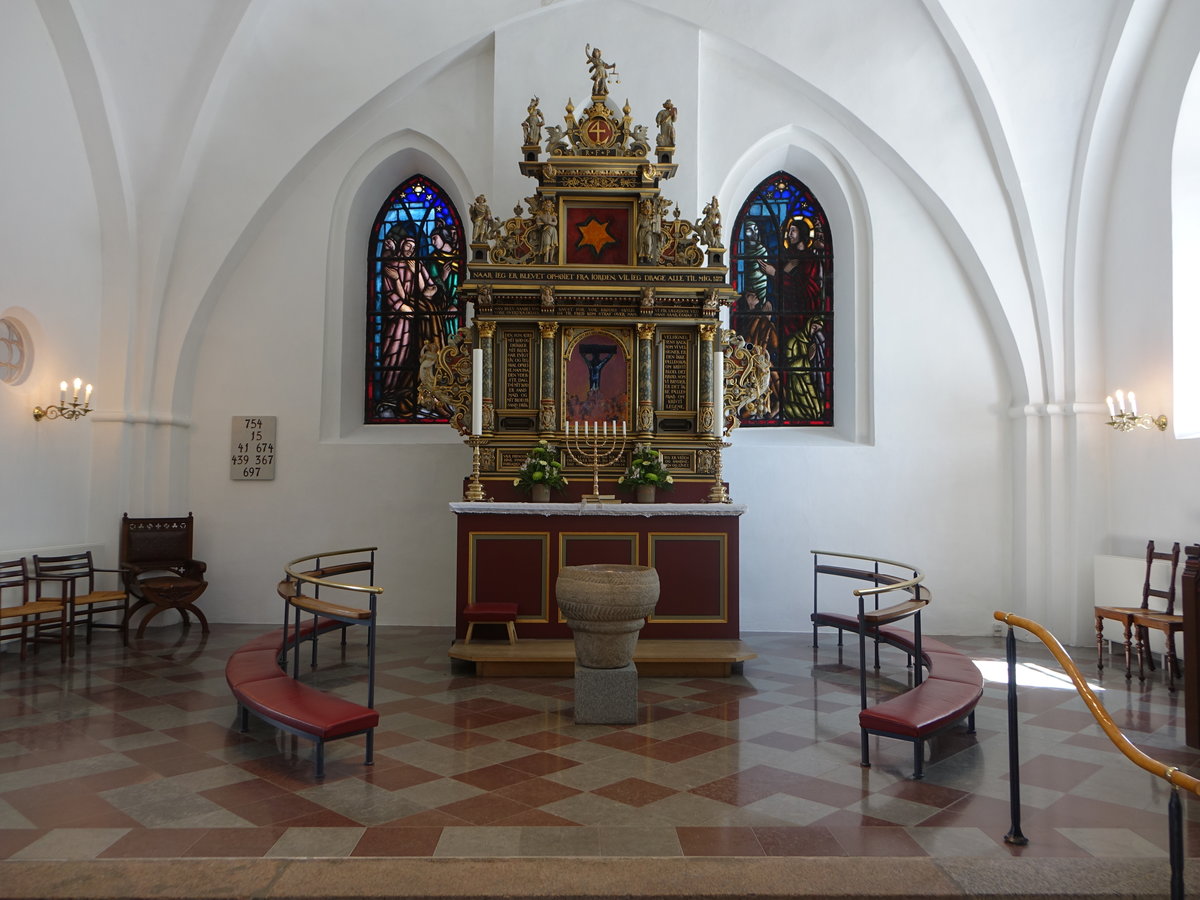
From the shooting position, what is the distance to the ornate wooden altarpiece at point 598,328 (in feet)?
28.5

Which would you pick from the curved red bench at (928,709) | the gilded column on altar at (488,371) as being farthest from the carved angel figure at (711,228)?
the curved red bench at (928,709)

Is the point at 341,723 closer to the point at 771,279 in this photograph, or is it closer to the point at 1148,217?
the point at 771,279

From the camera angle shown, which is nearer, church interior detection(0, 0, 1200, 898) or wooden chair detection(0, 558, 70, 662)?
wooden chair detection(0, 558, 70, 662)

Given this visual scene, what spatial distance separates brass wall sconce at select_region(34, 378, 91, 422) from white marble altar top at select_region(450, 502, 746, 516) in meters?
4.61

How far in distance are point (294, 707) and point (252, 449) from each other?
6.24 metres

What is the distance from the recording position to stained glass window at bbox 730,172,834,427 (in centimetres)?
1088

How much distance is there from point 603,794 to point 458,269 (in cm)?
799

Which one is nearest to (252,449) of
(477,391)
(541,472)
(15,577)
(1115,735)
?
(15,577)

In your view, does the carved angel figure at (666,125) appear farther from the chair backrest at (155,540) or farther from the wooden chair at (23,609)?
the wooden chair at (23,609)

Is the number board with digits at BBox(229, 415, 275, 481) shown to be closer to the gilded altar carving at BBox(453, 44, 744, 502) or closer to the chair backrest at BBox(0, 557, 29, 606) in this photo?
the chair backrest at BBox(0, 557, 29, 606)

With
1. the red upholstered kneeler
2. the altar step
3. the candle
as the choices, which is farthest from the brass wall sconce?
the altar step

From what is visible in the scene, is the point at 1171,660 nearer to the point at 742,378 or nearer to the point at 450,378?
the point at 742,378

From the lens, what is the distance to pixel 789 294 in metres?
11.0

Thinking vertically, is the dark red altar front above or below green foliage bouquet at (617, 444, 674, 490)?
below
